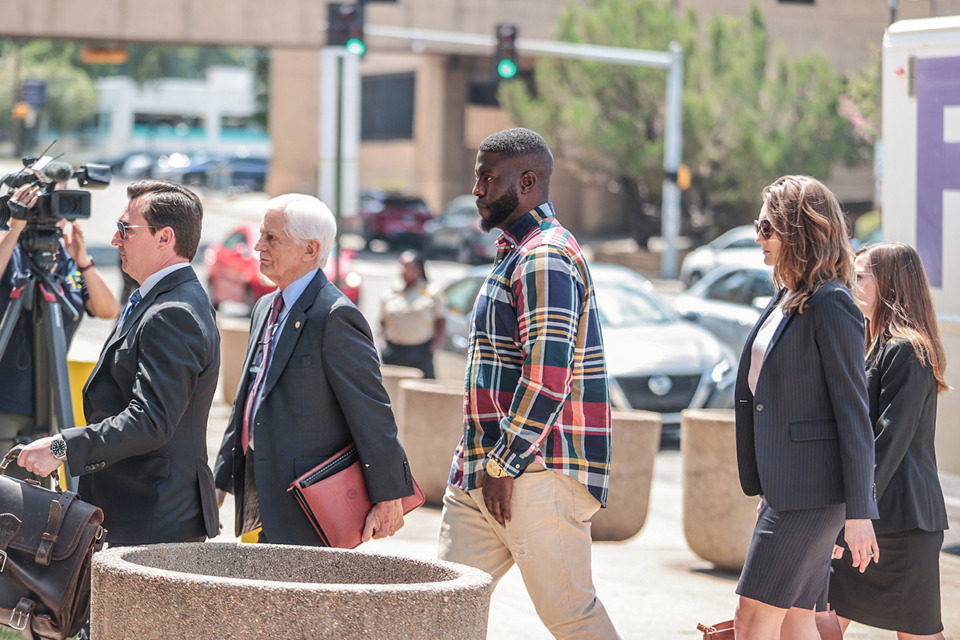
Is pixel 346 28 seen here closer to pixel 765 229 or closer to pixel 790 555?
pixel 765 229

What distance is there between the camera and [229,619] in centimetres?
292

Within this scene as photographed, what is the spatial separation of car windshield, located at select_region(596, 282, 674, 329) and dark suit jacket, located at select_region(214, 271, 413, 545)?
8.39m

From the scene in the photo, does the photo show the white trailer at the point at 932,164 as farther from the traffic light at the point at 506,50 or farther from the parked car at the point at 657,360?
the traffic light at the point at 506,50

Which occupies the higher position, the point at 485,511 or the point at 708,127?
the point at 708,127

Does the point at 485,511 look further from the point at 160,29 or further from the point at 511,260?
the point at 160,29

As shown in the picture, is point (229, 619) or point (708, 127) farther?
point (708, 127)

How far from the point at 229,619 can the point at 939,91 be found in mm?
6173

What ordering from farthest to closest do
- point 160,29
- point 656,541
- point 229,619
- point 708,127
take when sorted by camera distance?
1. point 160,29
2. point 708,127
3. point 656,541
4. point 229,619

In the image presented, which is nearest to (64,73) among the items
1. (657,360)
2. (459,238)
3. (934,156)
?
(459,238)

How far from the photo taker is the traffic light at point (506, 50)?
79.3 feet

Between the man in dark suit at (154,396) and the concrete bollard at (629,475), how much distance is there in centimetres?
415

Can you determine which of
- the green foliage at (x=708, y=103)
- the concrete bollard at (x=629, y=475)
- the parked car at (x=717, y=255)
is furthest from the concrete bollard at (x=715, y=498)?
the green foliage at (x=708, y=103)

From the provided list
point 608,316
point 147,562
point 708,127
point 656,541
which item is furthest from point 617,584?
point 708,127

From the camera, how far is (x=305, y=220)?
4.25m
